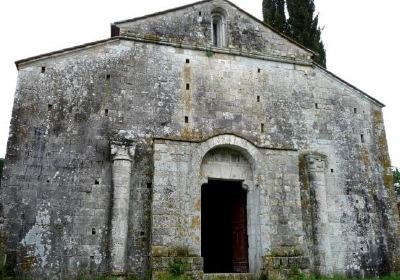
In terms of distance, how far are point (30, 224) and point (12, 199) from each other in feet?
2.83

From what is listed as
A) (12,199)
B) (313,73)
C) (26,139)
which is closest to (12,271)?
(12,199)

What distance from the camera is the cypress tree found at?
2183 centimetres

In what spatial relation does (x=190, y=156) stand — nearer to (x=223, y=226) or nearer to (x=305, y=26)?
(x=223, y=226)

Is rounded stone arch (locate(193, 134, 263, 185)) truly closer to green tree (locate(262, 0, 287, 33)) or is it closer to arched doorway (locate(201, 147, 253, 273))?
arched doorway (locate(201, 147, 253, 273))

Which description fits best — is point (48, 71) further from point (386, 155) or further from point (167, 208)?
point (386, 155)

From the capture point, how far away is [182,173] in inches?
524

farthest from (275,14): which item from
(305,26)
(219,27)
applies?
(219,27)

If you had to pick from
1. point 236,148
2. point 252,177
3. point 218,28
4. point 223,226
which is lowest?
point 223,226

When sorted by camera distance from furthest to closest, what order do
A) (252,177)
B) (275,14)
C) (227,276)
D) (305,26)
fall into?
(275,14) < (305,26) < (252,177) < (227,276)

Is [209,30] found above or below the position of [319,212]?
above

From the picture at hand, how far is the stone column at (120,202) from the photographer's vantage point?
1191 centimetres

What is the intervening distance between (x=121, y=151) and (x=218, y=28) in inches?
246

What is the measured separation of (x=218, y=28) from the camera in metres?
15.9

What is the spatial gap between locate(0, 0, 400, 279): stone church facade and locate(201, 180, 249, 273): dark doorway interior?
90mm
